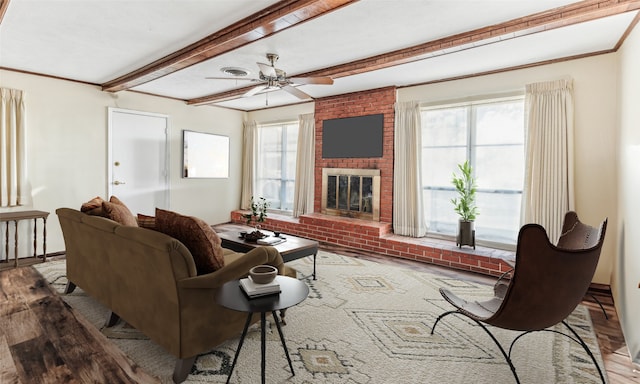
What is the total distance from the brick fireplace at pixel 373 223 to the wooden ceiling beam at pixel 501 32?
1.38 m

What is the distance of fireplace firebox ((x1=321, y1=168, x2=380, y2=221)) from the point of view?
17.7 ft

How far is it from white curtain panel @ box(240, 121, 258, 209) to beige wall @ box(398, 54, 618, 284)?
16.9 feet

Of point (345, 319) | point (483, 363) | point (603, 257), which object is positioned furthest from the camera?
point (603, 257)

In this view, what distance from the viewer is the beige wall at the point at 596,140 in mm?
3561

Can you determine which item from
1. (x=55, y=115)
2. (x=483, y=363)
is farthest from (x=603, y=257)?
(x=55, y=115)

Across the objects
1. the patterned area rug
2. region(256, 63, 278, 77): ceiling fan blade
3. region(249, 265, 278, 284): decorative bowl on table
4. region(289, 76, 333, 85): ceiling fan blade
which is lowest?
the patterned area rug

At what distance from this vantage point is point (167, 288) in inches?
79.2

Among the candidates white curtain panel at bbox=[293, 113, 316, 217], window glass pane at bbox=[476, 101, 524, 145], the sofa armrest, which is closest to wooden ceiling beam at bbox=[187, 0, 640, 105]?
window glass pane at bbox=[476, 101, 524, 145]

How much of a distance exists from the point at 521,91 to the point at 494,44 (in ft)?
3.53

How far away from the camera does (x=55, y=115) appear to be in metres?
4.72

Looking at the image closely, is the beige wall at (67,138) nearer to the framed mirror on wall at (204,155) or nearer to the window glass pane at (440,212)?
the framed mirror on wall at (204,155)

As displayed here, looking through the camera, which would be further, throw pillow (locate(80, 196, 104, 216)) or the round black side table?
throw pillow (locate(80, 196, 104, 216))

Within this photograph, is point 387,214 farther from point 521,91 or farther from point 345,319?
point 345,319

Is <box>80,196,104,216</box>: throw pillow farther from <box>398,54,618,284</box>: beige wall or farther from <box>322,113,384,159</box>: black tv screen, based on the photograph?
<box>398,54,618,284</box>: beige wall
